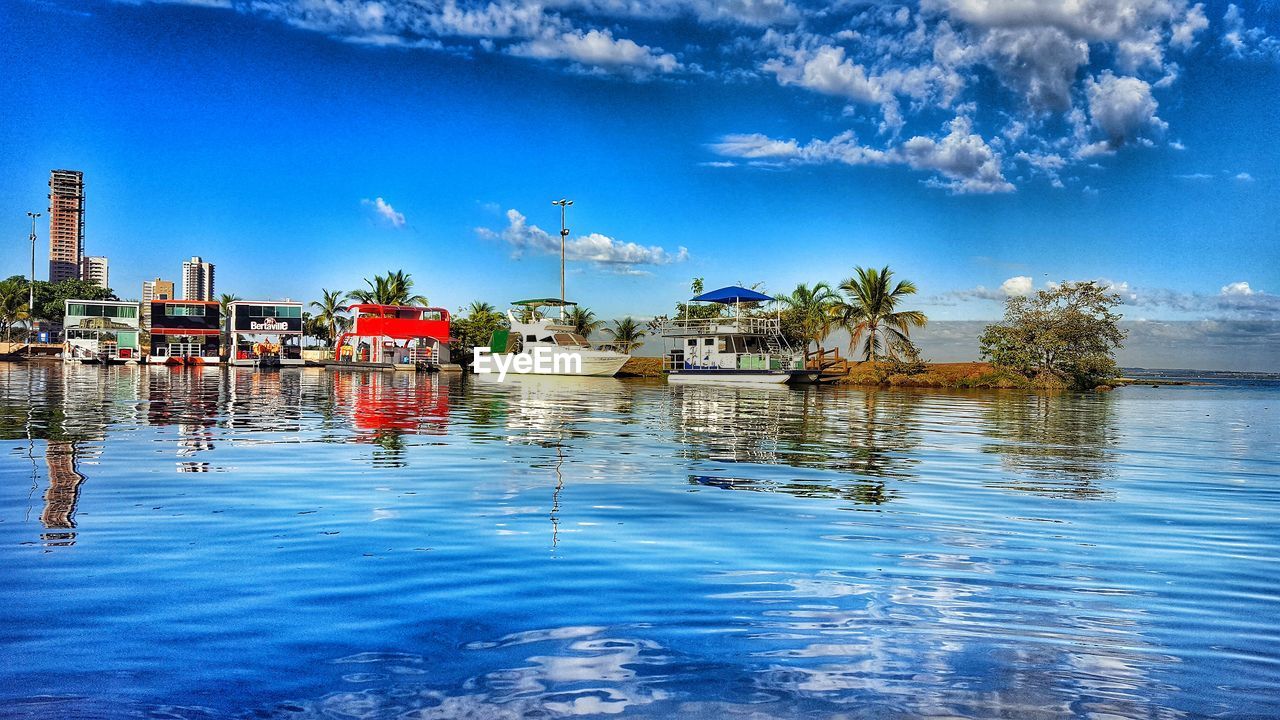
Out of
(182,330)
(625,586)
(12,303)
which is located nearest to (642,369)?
(182,330)

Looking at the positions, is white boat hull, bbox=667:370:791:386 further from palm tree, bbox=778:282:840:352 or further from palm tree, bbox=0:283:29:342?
palm tree, bbox=0:283:29:342

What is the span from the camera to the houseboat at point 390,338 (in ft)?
218

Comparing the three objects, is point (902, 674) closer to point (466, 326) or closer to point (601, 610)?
point (601, 610)

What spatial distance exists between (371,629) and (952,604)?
3105 mm

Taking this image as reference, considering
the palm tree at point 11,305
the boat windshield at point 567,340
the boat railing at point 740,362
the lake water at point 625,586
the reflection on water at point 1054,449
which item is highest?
the palm tree at point 11,305

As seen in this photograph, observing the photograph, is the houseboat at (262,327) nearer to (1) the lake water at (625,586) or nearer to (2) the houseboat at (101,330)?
(2) the houseboat at (101,330)

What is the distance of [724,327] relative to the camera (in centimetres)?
5106

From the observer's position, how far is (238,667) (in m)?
3.52

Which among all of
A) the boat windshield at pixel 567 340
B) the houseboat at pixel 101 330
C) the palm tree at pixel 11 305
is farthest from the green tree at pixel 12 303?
the boat windshield at pixel 567 340

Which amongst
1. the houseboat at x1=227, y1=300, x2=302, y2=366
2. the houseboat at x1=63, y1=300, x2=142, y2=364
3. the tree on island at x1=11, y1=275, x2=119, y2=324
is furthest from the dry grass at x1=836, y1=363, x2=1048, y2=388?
the tree on island at x1=11, y1=275, x2=119, y2=324

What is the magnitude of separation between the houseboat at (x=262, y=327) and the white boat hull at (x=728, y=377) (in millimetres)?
40221

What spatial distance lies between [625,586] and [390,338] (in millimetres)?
64866

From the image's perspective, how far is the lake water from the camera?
10.9 ft

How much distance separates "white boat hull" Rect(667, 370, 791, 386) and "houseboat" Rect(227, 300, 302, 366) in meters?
40.2
